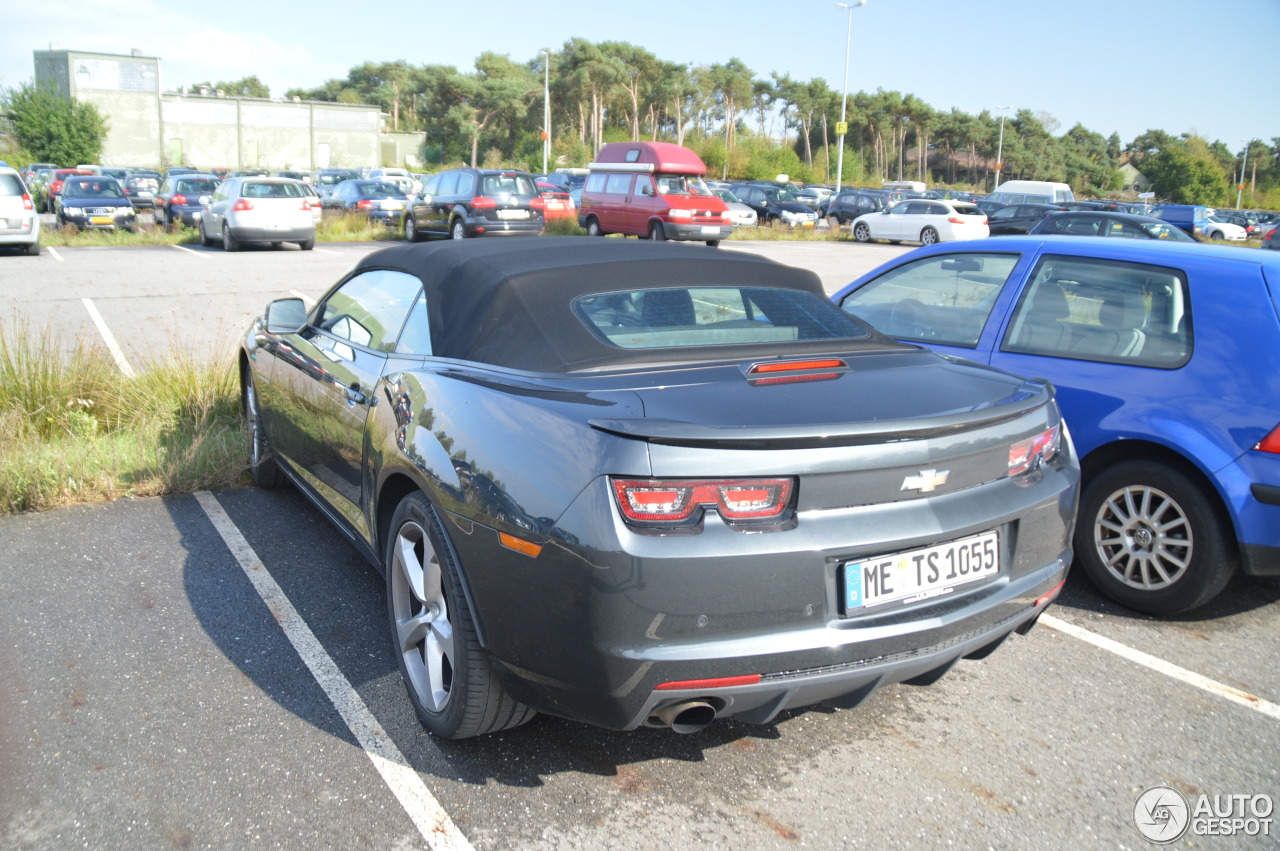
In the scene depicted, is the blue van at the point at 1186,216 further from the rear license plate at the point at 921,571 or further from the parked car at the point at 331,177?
the rear license plate at the point at 921,571

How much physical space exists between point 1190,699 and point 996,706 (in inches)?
28.2

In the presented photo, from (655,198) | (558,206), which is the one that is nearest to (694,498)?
(655,198)

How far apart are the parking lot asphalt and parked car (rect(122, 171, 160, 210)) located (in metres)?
32.2

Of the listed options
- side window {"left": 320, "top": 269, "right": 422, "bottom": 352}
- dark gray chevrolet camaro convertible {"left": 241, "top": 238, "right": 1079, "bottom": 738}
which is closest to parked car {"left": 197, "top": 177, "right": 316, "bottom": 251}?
side window {"left": 320, "top": 269, "right": 422, "bottom": 352}

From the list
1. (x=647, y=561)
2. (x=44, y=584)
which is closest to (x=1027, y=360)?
(x=647, y=561)

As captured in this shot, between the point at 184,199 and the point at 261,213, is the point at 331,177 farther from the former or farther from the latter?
the point at 261,213

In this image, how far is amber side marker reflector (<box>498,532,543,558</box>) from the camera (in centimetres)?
242

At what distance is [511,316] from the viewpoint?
10.3ft

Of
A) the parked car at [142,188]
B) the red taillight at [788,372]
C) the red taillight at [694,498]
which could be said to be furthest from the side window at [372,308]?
the parked car at [142,188]

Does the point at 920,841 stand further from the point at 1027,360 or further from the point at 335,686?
the point at 1027,360

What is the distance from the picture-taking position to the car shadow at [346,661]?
9.50ft

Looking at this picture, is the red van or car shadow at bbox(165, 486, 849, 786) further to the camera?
the red van

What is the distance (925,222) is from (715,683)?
28632 millimetres

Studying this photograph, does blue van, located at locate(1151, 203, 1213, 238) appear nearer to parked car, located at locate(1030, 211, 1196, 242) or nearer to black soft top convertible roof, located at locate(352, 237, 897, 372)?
parked car, located at locate(1030, 211, 1196, 242)
